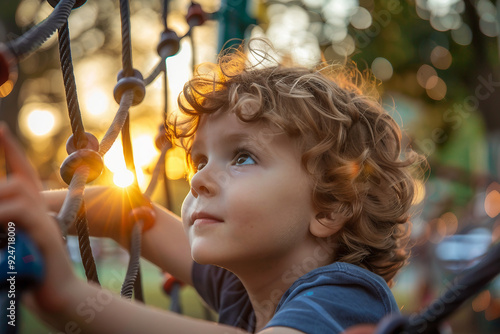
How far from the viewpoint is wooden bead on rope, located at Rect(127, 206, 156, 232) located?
1.00 m

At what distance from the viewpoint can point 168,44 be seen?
1.00 m

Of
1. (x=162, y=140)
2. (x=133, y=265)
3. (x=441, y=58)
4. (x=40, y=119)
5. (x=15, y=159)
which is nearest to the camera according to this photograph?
(x=15, y=159)

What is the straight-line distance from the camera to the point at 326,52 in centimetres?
389

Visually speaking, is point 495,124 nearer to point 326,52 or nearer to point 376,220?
point 326,52

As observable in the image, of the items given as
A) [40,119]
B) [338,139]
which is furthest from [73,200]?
[40,119]

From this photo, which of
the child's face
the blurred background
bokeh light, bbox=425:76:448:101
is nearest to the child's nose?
the child's face

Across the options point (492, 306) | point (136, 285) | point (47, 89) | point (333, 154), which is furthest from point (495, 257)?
point (47, 89)

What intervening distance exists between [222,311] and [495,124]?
3579 mm

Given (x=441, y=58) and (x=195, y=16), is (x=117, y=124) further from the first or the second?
(x=441, y=58)

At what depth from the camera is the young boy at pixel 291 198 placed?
70 centimetres

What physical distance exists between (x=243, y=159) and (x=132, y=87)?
0.20m

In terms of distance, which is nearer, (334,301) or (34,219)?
(34,219)

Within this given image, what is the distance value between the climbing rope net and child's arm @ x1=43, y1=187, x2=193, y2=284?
0.08 ft

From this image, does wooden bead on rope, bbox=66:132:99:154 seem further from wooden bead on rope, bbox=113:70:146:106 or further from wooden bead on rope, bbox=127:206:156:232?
wooden bead on rope, bbox=127:206:156:232
